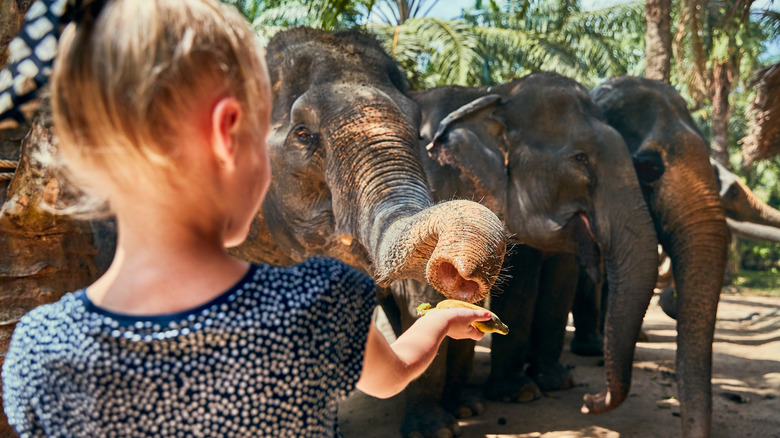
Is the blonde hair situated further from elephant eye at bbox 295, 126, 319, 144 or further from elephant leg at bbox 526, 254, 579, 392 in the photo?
elephant leg at bbox 526, 254, 579, 392

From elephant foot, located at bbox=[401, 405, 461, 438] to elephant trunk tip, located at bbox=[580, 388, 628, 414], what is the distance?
1.02 metres

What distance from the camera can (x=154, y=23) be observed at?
1193mm

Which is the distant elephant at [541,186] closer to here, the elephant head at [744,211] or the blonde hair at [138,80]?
the elephant head at [744,211]

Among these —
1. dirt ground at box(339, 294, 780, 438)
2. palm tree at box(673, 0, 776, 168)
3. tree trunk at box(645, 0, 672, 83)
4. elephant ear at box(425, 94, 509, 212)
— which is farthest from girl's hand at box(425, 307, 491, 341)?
palm tree at box(673, 0, 776, 168)

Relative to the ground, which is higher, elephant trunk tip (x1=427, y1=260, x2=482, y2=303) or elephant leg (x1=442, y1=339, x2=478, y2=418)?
elephant trunk tip (x1=427, y1=260, x2=482, y2=303)

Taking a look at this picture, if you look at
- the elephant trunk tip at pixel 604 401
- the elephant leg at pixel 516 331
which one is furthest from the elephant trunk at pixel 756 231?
the elephant trunk tip at pixel 604 401

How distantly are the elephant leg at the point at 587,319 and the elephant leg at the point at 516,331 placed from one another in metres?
2.11

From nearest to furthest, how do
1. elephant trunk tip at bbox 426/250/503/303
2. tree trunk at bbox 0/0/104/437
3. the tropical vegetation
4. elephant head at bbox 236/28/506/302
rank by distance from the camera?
elephant trunk tip at bbox 426/250/503/303 → elephant head at bbox 236/28/506/302 → tree trunk at bbox 0/0/104/437 → the tropical vegetation

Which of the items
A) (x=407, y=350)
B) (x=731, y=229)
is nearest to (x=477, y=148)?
(x=407, y=350)

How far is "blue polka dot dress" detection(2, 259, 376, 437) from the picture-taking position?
130 centimetres

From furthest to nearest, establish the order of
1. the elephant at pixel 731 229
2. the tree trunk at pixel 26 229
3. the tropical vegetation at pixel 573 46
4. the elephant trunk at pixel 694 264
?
1. the tropical vegetation at pixel 573 46
2. the elephant at pixel 731 229
3. the elephant trunk at pixel 694 264
4. the tree trunk at pixel 26 229

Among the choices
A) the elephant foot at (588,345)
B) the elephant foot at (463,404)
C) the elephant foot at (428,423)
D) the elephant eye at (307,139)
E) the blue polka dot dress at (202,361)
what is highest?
the elephant eye at (307,139)

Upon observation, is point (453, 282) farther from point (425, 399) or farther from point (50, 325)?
point (425, 399)

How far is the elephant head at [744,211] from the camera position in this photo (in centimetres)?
905
